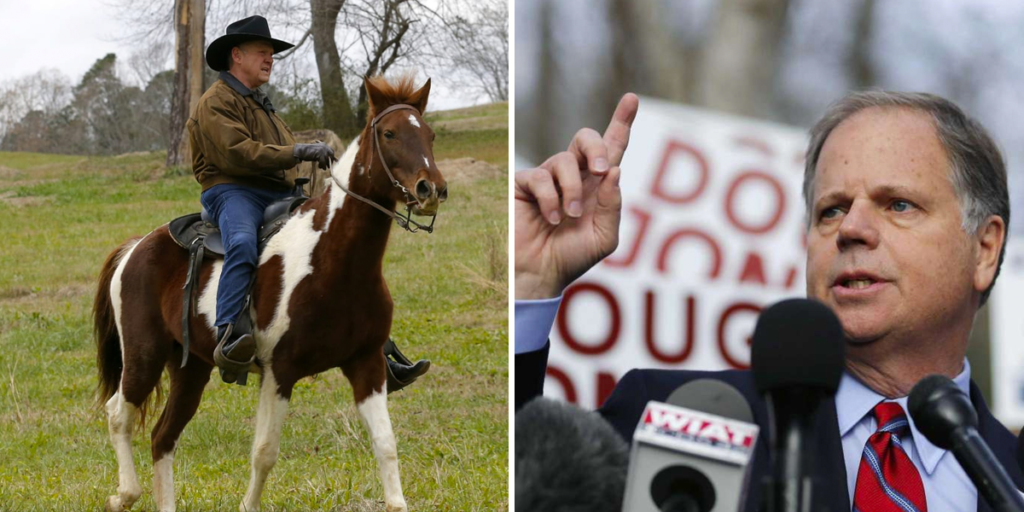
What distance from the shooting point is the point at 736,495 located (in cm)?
158

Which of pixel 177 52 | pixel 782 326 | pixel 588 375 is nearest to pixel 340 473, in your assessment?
pixel 588 375

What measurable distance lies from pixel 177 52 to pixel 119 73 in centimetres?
521

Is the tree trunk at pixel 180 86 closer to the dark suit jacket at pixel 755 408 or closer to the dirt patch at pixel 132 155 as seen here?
the dirt patch at pixel 132 155

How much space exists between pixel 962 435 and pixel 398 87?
3.69m

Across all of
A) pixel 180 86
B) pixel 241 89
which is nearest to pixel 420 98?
pixel 241 89

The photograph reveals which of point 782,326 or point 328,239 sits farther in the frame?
point 328,239

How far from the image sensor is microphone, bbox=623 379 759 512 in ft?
5.23

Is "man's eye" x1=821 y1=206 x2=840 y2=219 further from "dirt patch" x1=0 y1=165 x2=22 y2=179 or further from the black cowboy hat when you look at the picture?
"dirt patch" x1=0 y1=165 x2=22 y2=179

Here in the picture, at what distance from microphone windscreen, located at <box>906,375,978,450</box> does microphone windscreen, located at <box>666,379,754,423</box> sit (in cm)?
33

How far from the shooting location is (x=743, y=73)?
3371 mm

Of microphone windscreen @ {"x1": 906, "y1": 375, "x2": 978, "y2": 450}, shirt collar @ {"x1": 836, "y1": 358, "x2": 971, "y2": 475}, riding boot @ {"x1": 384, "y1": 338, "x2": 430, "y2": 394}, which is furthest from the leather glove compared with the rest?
microphone windscreen @ {"x1": 906, "y1": 375, "x2": 978, "y2": 450}

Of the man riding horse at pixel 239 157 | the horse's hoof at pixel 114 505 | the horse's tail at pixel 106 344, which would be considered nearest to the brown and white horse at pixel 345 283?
the man riding horse at pixel 239 157

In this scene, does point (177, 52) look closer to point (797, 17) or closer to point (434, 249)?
point (434, 249)

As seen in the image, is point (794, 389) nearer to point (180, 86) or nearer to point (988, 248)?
point (988, 248)
